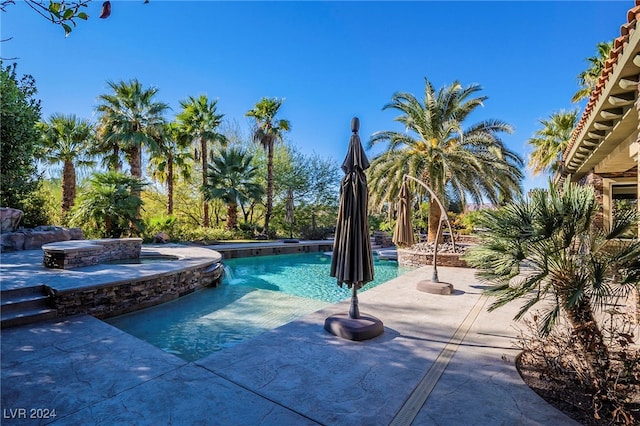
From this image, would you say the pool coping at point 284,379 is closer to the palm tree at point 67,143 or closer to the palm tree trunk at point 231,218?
the palm tree at point 67,143

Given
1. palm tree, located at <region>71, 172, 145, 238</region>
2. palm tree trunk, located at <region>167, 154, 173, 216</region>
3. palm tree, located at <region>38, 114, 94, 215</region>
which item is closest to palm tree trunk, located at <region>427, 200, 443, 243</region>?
palm tree, located at <region>71, 172, 145, 238</region>

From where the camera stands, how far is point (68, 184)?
16.9 meters

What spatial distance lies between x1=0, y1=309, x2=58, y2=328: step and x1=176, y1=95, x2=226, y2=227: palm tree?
49.6 feet

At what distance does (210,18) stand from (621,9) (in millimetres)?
11013

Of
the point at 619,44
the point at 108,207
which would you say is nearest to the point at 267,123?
the point at 108,207

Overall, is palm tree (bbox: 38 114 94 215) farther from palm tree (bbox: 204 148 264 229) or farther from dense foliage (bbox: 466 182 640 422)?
dense foliage (bbox: 466 182 640 422)

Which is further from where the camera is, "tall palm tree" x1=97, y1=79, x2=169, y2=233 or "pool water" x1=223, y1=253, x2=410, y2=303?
"tall palm tree" x1=97, y1=79, x2=169, y2=233

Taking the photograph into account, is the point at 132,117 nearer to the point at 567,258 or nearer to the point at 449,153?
the point at 449,153

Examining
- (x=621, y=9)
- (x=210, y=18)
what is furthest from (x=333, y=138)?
(x=621, y=9)

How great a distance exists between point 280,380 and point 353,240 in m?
2.09

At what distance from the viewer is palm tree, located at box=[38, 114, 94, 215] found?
16016mm

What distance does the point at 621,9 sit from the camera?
25.1ft

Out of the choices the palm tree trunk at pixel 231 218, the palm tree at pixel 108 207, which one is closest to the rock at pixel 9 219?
the palm tree at pixel 108 207

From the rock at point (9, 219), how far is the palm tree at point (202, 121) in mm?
9362
